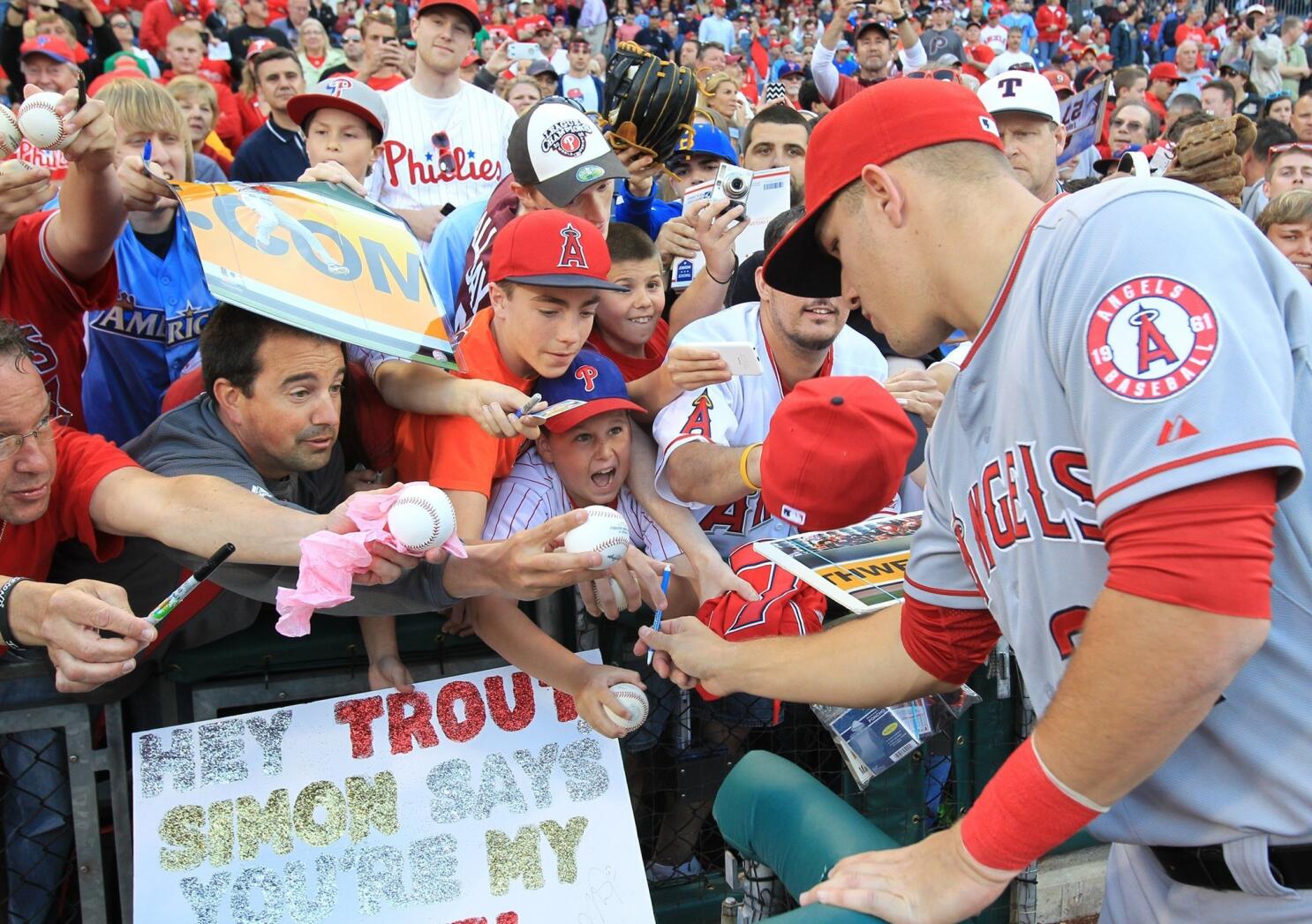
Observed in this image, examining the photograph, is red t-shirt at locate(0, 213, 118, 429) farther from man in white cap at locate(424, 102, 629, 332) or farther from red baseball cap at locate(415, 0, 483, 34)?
red baseball cap at locate(415, 0, 483, 34)

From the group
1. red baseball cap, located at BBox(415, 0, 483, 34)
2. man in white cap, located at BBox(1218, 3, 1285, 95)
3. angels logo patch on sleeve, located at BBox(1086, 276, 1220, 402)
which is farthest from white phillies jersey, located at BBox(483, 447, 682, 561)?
man in white cap, located at BBox(1218, 3, 1285, 95)

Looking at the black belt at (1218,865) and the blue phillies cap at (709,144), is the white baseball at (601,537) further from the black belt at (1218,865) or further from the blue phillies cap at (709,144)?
the blue phillies cap at (709,144)

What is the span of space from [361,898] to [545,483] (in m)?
1.22

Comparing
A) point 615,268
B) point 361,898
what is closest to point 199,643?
point 361,898

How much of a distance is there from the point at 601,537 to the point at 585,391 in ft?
3.50

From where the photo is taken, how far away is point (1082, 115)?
729cm

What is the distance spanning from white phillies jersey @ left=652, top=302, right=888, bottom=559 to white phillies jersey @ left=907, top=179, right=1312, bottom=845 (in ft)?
4.90

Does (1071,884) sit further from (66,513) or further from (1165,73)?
(1165,73)

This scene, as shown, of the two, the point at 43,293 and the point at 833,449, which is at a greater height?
the point at 833,449

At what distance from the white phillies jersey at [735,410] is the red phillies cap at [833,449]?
0.60m

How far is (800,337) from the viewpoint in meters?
3.77

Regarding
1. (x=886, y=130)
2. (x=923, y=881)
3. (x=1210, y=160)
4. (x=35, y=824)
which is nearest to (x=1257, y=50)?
(x=1210, y=160)

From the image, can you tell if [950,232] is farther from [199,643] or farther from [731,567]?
[199,643]

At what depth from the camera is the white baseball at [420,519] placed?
7.22 feet
